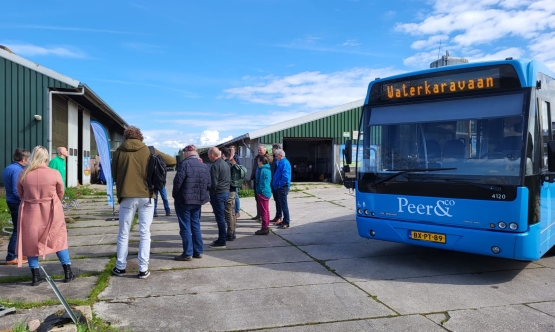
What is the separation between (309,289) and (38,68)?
567 inches

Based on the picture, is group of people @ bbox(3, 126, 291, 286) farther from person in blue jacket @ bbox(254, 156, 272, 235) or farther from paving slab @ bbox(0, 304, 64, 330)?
person in blue jacket @ bbox(254, 156, 272, 235)

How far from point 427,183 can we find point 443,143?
0.59m

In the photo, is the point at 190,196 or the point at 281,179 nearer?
the point at 190,196

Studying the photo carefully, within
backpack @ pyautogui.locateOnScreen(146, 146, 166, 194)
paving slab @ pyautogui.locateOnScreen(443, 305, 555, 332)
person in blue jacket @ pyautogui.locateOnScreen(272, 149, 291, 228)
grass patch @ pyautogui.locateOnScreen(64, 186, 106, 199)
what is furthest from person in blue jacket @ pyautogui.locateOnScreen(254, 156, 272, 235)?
grass patch @ pyautogui.locateOnScreen(64, 186, 106, 199)

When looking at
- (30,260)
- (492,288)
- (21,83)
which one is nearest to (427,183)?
(492,288)

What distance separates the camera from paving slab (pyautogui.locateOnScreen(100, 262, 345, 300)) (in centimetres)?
552

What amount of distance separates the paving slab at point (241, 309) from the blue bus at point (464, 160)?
1612mm

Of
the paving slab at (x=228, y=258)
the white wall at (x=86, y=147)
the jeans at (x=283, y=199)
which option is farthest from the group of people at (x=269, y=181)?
the white wall at (x=86, y=147)

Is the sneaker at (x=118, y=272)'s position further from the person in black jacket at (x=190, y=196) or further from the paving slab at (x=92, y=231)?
the paving slab at (x=92, y=231)

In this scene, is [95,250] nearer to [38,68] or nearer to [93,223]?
[93,223]

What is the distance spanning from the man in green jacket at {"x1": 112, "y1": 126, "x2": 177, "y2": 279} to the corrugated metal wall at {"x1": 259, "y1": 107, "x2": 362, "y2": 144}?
1830 centimetres

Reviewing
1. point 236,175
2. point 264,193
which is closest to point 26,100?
point 236,175

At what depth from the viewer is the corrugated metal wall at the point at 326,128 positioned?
2448cm

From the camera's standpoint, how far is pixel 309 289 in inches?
221
